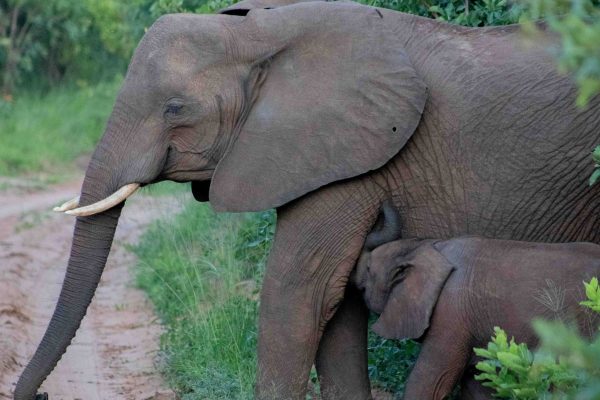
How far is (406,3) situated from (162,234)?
3.50m

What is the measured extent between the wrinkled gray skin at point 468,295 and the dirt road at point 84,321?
5.22 ft

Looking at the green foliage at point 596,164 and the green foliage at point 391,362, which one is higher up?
the green foliage at point 596,164

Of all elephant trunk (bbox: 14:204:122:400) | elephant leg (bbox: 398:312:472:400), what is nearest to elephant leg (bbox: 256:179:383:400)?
elephant leg (bbox: 398:312:472:400)

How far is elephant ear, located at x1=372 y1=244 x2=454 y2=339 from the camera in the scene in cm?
489

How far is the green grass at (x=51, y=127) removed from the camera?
1555 centimetres

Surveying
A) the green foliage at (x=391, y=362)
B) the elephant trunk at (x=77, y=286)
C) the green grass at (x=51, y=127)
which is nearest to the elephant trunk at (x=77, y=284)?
the elephant trunk at (x=77, y=286)

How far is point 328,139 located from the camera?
506cm

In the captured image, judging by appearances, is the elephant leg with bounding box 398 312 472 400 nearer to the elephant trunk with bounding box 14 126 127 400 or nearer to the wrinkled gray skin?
the wrinkled gray skin

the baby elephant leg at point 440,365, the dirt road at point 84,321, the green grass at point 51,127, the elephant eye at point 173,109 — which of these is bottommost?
the green grass at point 51,127

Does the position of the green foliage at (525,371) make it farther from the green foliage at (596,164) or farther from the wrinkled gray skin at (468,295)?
the green foliage at (596,164)

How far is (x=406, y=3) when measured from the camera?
21.5 ft

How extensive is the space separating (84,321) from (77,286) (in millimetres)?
2921

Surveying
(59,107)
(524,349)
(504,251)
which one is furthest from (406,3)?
(59,107)

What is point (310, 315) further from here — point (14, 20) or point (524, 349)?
point (14, 20)
